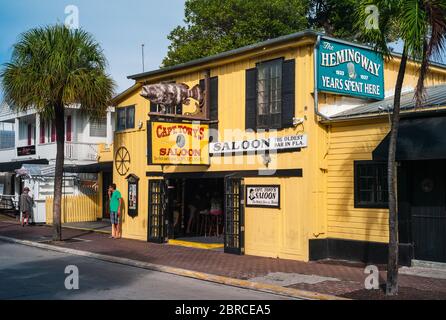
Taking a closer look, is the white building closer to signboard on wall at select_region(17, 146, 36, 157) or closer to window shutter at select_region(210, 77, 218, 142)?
signboard on wall at select_region(17, 146, 36, 157)

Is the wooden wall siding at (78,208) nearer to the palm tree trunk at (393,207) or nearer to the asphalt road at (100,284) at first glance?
the asphalt road at (100,284)

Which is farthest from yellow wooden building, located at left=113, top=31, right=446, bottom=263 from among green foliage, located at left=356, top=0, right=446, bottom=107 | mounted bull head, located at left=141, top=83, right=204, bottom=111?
green foliage, located at left=356, top=0, right=446, bottom=107

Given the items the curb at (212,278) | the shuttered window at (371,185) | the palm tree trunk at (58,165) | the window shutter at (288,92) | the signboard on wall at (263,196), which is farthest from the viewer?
the palm tree trunk at (58,165)

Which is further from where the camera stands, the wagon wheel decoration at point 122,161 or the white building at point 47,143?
the white building at point 47,143

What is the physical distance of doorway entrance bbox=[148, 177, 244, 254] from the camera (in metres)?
14.7

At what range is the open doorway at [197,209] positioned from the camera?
18.2 metres

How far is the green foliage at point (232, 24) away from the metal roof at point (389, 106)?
14298 mm

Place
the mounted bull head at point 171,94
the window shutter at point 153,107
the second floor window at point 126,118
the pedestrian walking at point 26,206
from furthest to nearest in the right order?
1. the pedestrian walking at point 26,206
2. the second floor window at point 126,118
3. the window shutter at point 153,107
4. the mounted bull head at point 171,94

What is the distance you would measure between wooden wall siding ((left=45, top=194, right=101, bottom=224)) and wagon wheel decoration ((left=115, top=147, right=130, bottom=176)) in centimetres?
628

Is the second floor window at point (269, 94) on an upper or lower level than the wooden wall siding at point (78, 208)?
upper

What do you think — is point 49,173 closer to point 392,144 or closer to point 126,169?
point 126,169

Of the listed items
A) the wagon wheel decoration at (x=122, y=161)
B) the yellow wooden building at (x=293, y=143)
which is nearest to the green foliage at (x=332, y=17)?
the yellow wooden building at (x=293, y=143)

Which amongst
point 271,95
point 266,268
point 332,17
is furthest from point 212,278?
point 332,17

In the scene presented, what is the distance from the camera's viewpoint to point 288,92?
541 inches
